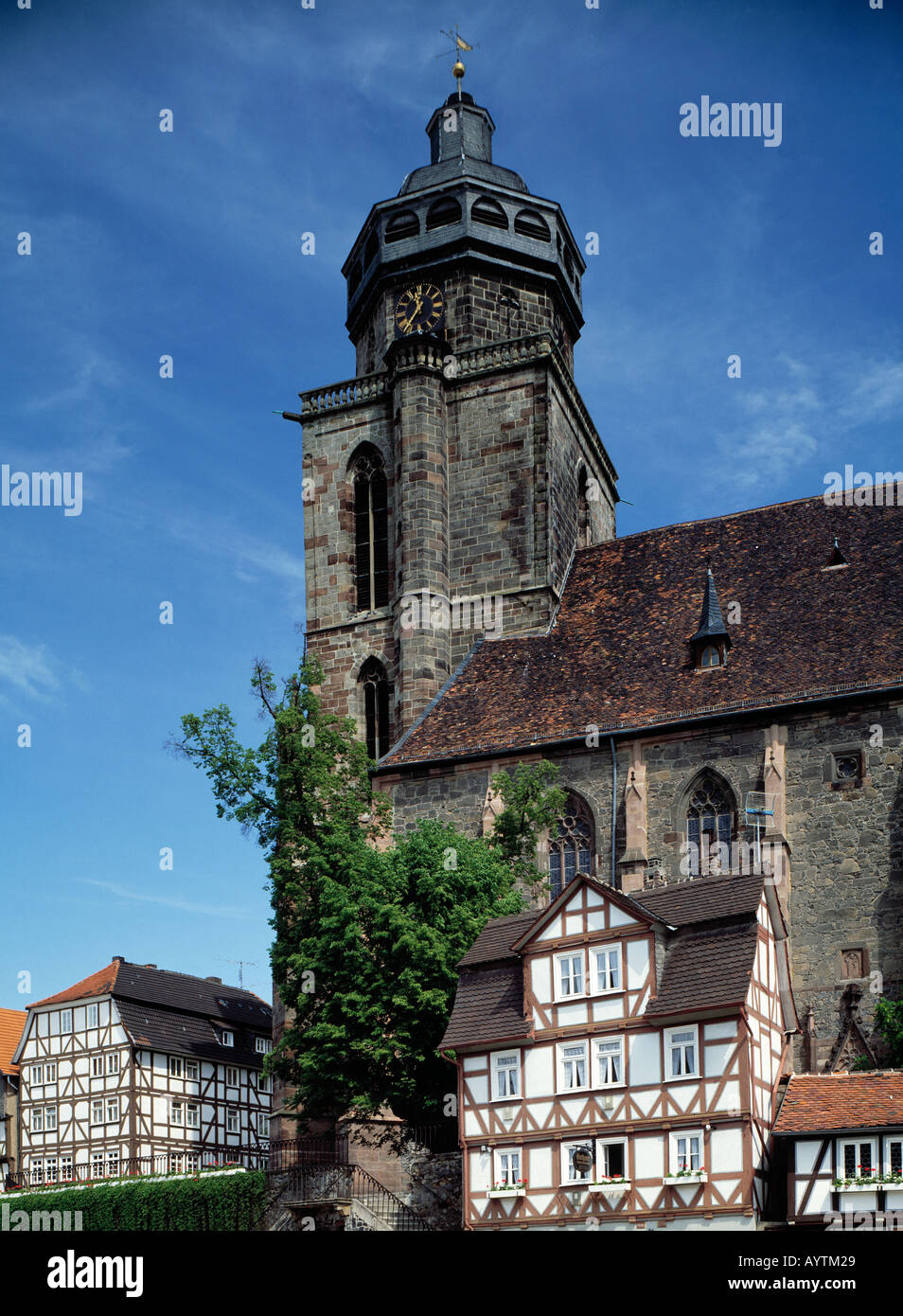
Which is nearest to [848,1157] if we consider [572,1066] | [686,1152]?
[686,1152]

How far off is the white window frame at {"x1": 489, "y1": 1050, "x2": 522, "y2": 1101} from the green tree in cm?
191

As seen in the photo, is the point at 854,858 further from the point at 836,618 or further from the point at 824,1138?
the point at 824,1138

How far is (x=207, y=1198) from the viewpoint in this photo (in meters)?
31.9

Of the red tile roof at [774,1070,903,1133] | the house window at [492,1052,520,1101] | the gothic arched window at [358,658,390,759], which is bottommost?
the red tile roof at [774,1070,903,1133]

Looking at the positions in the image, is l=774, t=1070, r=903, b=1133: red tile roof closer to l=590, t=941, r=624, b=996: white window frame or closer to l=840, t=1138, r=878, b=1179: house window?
l=840, t=1138, r=878, b=1179: house window

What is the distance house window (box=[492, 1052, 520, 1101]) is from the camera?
26.5 meters

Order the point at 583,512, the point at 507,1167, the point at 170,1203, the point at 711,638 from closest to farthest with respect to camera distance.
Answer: the point at 507,1167
the point at 170,1203
the point at 711,638
the point at 583,512

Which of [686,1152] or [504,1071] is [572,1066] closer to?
[504,1071]

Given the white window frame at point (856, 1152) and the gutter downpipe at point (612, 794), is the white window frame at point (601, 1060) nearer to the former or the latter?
the white window frame at point (856, 1152)

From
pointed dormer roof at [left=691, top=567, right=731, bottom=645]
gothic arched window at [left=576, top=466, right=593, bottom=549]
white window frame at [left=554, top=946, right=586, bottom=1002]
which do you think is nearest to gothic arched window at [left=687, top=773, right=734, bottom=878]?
pointed dormer roof at [left=691, top=567, right=731, bottom=645]

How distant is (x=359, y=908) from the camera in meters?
29.2

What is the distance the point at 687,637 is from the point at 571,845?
528 cm

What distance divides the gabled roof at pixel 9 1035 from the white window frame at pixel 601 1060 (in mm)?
29737
